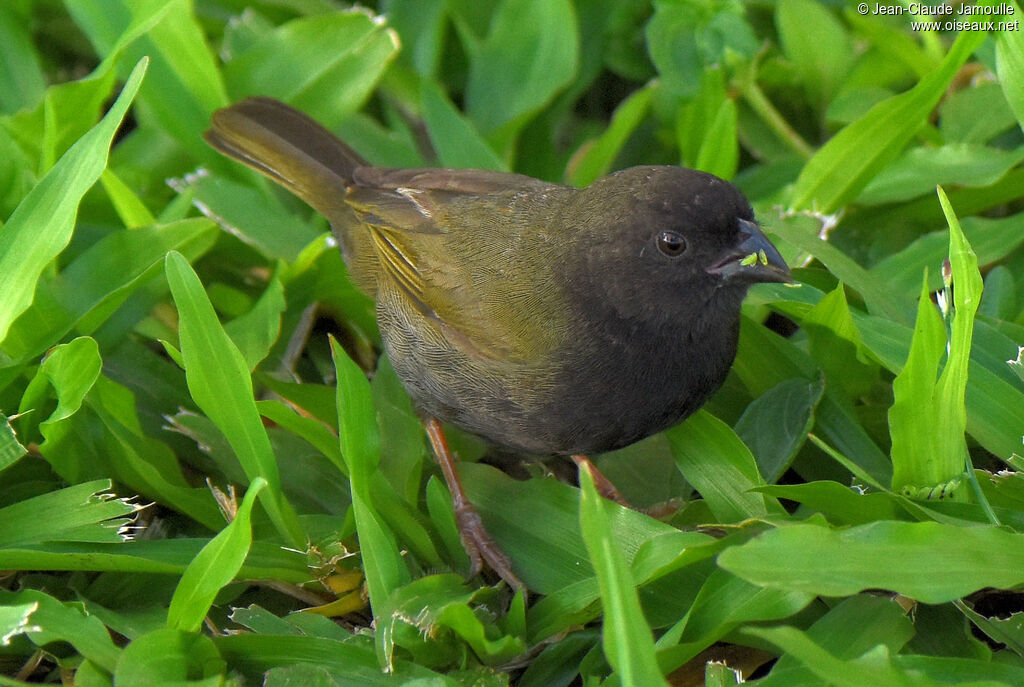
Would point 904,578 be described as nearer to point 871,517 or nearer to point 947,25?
point 871,517

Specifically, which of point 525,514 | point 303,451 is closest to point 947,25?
point 525,514

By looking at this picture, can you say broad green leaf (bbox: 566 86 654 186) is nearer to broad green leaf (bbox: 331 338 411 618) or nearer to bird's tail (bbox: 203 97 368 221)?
bird's tail (bbox: 203 97 368 221)

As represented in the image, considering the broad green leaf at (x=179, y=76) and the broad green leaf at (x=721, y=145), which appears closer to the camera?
the broad green leaf at (x=721, y=145)

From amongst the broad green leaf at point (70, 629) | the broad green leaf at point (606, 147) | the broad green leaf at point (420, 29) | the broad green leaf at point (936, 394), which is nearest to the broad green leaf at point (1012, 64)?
the broad green leaf at point (936, 394)

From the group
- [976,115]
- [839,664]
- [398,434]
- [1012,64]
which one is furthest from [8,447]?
[976,115]

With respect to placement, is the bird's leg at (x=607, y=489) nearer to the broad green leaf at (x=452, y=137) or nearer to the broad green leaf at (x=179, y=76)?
the broad green leaf at (x=452, y=137)

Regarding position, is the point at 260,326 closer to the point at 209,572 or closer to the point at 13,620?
the point at 209,572
